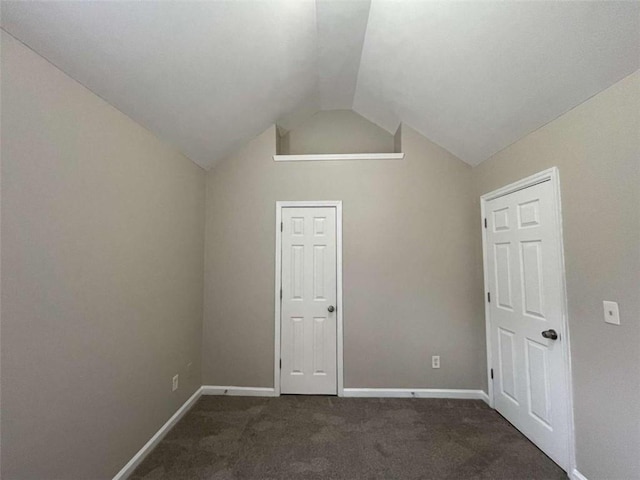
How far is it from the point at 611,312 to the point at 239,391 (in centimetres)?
303

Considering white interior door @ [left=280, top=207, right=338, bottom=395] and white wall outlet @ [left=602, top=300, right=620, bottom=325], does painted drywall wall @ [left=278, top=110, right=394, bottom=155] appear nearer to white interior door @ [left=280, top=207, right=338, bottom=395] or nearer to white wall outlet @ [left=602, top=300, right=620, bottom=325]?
white interior door @ [left=280, top=207, right=338, bottom=395]

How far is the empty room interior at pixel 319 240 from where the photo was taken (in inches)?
50.7

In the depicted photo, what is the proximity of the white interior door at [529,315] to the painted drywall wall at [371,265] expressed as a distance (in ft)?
1.05

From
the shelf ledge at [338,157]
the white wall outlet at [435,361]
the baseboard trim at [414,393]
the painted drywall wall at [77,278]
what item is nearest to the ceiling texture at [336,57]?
the painted drywall wall at [77,278]

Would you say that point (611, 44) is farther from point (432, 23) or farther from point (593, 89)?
point (432, 23)

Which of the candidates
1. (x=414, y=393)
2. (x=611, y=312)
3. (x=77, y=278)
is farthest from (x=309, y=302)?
(x=611, y=312)

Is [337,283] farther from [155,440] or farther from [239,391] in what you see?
[155,440]

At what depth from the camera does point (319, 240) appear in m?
2.89

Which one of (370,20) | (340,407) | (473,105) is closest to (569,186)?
(473,105)

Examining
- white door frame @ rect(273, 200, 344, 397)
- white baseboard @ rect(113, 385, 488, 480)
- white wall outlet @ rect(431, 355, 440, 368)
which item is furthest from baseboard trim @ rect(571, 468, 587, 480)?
white door frame @ rect(273, 200, 344, 397)

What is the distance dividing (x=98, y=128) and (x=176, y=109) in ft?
1.94

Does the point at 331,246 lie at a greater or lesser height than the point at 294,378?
greater

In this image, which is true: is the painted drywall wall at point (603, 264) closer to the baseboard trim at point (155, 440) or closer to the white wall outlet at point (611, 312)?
the white wall outlet at point (611, 312)

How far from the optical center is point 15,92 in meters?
1.13
